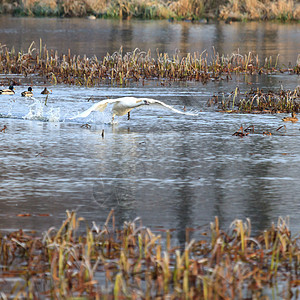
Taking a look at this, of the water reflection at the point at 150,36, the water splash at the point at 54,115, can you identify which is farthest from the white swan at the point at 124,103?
the water reflection at the point at 150,36

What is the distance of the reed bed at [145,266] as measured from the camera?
6625mm

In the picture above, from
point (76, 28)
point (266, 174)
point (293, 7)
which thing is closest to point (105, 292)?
point (266, 174)

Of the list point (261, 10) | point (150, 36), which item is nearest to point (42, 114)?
point (150, 36)

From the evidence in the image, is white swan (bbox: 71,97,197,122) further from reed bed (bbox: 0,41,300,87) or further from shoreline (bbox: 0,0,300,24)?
shoreline (bbox: 0,0,300,24)

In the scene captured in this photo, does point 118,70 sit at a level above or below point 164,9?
above

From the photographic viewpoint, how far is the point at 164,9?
6625cm

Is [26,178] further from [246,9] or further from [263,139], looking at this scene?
[246,9]

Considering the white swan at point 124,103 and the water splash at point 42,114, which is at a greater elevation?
the white swan at point 124,103

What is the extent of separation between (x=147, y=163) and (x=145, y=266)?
5.23 metres

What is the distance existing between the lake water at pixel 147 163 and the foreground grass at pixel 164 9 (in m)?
41.2

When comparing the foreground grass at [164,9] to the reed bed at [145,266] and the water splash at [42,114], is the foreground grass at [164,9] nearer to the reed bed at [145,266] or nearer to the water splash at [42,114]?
the water splash at [42,114]

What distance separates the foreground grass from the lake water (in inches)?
1624

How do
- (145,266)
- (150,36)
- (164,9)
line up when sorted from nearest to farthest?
(145,266)
(150,36)
(164,9)

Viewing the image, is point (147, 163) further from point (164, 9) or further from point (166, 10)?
point (164, 9)
